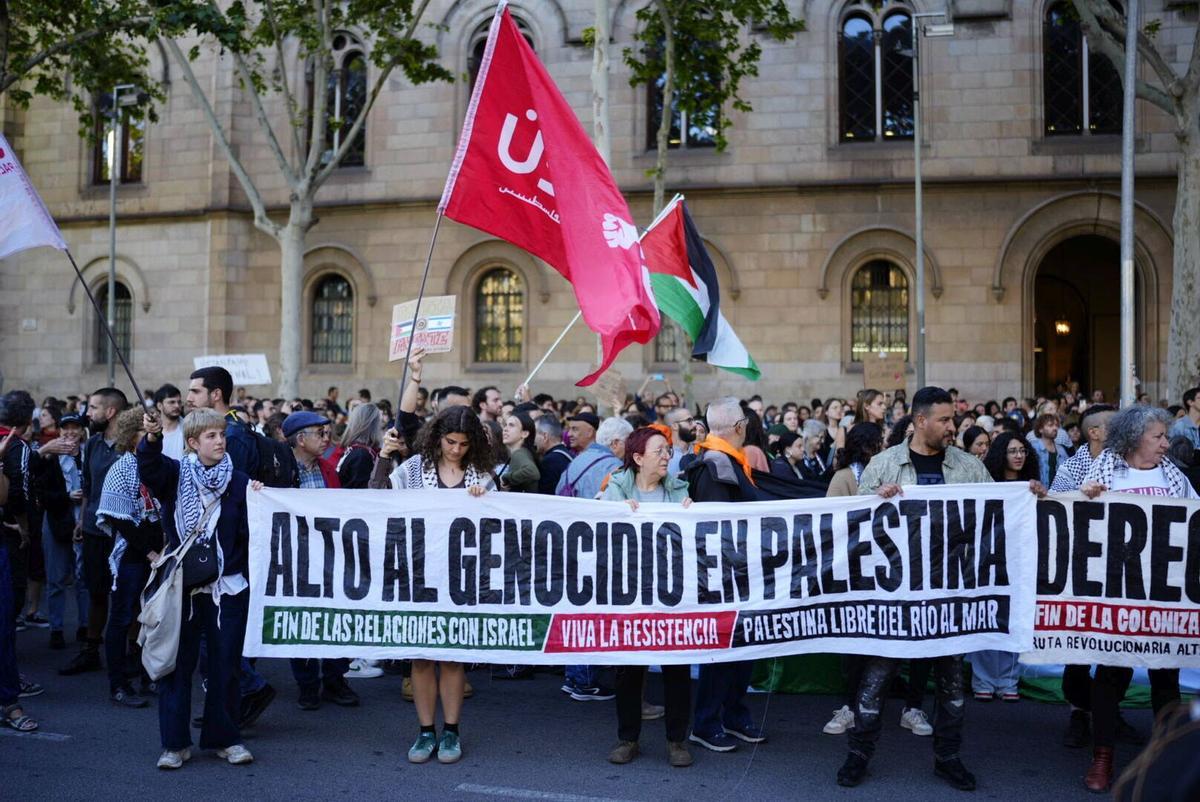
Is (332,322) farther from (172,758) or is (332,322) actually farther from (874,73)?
(172,758)

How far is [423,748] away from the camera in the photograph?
6.78 metres

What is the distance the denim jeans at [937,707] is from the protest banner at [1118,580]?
1.85 feet

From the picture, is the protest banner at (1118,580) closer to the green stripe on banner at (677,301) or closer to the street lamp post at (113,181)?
the green stripe on banner at (677,301)

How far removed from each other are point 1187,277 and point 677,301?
33.5 feet

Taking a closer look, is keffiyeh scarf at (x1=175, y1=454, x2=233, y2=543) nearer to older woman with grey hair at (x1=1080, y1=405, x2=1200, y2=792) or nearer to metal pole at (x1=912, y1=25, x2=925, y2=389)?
older woman with grey hair at (x1=1080, y1=405, x2=1200, y2=792)

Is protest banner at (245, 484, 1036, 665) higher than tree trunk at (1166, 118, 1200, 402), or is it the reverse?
tree trunk at (1166, 118, 1200, 402)

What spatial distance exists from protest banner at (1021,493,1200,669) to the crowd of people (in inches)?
6.2

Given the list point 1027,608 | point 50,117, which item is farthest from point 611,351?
point 50,117

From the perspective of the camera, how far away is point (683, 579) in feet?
22.1

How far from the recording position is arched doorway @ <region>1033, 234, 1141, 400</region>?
1162 inches

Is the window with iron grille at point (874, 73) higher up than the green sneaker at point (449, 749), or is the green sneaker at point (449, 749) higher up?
the window with iron grille at point (874, 73)

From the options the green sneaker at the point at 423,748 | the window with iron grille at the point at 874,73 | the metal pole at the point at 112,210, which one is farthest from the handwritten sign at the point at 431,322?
the window with iron grille at the point at 874,73

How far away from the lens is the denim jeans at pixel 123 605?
8109mm

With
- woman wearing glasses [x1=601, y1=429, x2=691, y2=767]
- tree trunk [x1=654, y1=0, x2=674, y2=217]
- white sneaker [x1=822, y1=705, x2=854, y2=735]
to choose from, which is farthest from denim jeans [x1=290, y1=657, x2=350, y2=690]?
tree trunk [x1=654, y1=0, x2=674, y2=217]
